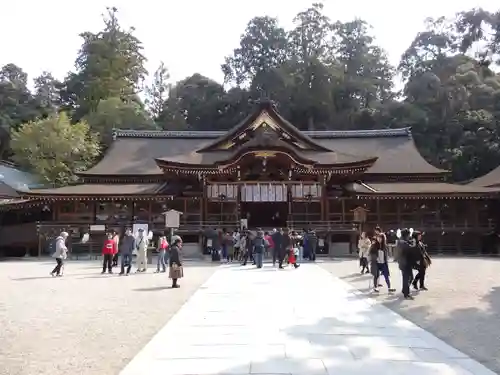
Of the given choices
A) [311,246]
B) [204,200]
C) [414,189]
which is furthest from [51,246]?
[414,189]

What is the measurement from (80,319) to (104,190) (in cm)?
2154

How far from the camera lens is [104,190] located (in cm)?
3014

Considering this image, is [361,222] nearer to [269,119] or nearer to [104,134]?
[269,119]

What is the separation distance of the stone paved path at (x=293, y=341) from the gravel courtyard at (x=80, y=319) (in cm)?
43

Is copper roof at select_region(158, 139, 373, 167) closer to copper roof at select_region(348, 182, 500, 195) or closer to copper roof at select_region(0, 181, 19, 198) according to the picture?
copper roof at select_region(348, 182, 500, 195)

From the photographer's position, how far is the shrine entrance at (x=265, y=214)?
3316 centimetres

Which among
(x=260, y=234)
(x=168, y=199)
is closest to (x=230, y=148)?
(x=168, y=199)

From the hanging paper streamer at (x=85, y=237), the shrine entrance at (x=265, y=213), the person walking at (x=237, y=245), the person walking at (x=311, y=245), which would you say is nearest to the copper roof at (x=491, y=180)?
the shrine entrance at (x=265, y=213)

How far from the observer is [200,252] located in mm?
27266

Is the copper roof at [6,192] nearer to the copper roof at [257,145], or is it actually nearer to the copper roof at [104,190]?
the copper roof at [257,145]

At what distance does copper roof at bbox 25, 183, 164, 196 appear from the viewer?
28.7 metres

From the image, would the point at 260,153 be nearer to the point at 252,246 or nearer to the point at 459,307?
the point at 252,246

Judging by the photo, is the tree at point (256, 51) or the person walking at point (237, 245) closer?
the person walking at point (237, 245)

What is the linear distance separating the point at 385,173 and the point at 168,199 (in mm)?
14303
